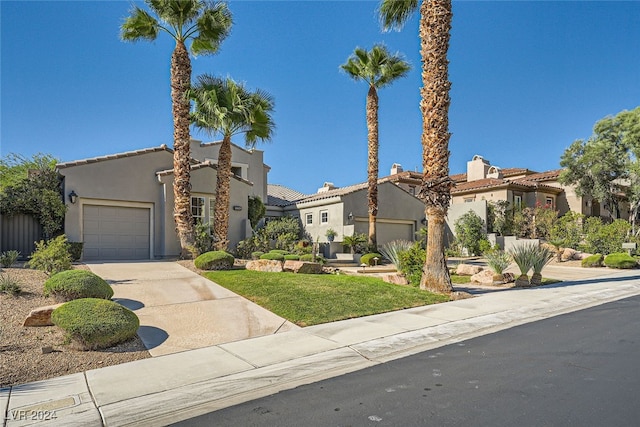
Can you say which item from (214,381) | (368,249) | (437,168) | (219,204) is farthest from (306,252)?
(214,381)

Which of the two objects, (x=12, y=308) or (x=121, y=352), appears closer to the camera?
(x=121, y=352)

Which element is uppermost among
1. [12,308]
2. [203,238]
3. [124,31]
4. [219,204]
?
[124,31]

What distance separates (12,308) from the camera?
25.4 ft

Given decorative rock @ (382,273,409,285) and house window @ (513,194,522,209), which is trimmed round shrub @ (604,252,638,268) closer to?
house window @ (513,194,522,209)

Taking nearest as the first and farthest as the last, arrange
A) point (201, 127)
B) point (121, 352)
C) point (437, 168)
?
point (121, 352) → point (437, 168) → point (201, 127)

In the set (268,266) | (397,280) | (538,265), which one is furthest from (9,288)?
(538,265)

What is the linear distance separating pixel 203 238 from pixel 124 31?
8.89m

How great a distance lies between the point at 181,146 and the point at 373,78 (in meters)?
12.3

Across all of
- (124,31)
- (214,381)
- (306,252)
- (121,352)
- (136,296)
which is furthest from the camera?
(306,252)

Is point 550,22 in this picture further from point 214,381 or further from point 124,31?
point 214,381

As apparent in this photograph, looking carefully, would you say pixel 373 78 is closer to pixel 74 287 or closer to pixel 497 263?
pixel 497 263

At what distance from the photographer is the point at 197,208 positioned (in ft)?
61.8

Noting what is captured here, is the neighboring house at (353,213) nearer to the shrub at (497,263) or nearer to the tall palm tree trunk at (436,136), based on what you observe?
the shrub at (497,263)

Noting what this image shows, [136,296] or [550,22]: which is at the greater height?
[550,22]
